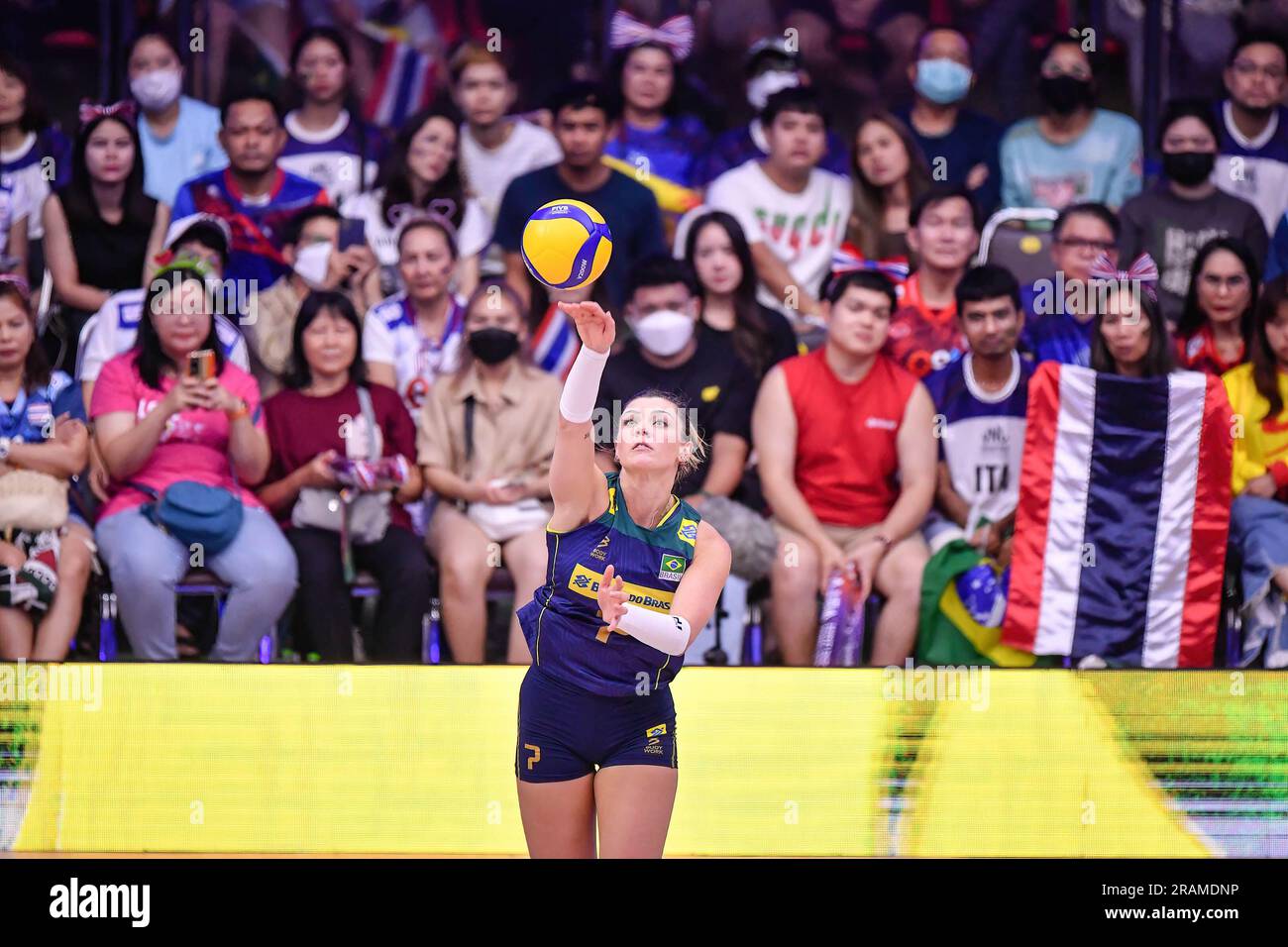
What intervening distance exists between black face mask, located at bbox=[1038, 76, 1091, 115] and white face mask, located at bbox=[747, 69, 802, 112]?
1.28 m

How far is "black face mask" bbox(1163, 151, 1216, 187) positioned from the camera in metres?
8.53

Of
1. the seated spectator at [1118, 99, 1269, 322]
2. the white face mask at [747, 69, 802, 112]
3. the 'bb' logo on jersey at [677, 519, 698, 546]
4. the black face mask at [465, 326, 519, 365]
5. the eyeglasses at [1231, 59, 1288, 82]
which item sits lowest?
the 'bb' logo on jersey at [677, 519, 698, 546]

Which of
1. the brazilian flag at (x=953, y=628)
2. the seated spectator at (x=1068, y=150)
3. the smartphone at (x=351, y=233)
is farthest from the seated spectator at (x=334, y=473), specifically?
the seated spectator at (x=1068, y=150)

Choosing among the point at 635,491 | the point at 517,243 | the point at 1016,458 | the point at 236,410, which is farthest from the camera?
the point at 517,243

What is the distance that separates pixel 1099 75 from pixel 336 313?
4.50 metres

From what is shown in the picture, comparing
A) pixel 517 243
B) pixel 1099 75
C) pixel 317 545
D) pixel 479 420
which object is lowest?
pixel 317 545

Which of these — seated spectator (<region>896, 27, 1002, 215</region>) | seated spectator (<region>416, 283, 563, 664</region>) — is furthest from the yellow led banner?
seated spectator (<region>896, 27, 1002, 215</region>)

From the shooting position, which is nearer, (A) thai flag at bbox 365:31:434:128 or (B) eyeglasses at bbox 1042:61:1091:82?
(B) eyeglasses at bbox 1042:61:1091:82

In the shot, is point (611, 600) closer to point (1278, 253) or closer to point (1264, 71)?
point (1278, 253)

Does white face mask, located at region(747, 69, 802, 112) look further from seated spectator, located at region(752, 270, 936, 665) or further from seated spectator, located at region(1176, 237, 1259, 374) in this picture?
seated spectator, located at region(1176, 237, 1259, 374)

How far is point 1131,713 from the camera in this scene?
6.41 m
